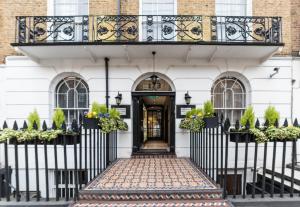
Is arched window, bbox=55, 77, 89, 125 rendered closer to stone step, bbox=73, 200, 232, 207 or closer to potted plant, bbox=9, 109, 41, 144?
potted plant, bbox=9, 109, 41, 144

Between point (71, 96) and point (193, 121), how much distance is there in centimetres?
463

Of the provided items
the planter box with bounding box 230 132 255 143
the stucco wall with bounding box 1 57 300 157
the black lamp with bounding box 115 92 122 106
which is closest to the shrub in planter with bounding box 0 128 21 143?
the planter box with bounding box 230 132 255 143

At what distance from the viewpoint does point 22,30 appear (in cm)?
841

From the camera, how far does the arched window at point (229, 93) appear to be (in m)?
9.45

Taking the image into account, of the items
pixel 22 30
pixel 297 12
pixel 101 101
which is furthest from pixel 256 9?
pixel 22 30

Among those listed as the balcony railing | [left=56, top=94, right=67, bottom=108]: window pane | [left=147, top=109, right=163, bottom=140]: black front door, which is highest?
the balcony railing

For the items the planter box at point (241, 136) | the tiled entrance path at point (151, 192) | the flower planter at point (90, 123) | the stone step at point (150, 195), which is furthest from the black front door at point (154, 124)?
the stone step at point (150, 195)

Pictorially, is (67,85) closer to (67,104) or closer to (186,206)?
(67,104)

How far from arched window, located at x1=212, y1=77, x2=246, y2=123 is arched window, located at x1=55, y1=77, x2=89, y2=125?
472 cm

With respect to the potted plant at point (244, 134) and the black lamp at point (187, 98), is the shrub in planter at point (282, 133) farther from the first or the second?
the black lamp at point (187, 98)

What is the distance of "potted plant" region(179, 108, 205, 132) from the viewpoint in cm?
683

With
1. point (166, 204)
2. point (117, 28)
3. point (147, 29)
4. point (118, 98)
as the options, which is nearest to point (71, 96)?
point (118, 98)

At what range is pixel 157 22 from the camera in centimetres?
886

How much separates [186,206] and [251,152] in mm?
5803
